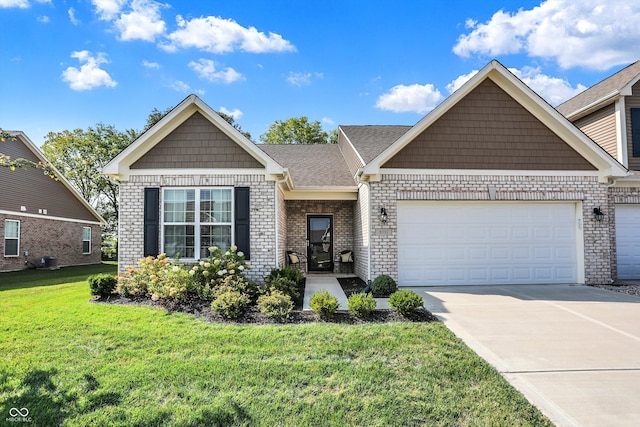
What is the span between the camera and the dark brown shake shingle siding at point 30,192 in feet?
52.1

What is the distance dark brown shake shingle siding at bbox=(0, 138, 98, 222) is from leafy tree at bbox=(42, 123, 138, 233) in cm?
1041

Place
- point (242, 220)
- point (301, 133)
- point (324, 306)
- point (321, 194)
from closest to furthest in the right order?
point (324, 306) → point (242, 220) → point (321, 194) → point (301, 133)

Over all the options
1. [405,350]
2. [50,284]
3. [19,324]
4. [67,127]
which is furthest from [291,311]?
[67,127]

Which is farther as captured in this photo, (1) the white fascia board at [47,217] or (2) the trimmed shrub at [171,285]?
(1) the white fascia board at [47,217]

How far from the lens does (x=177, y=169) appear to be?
30.2 ft

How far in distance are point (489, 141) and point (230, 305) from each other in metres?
7.79

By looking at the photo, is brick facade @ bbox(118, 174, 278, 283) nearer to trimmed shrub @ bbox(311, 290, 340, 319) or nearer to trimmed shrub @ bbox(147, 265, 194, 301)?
trimmed shrub @ bbox(147, 265, 194, 301)

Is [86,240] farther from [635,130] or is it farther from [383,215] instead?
[635,130]

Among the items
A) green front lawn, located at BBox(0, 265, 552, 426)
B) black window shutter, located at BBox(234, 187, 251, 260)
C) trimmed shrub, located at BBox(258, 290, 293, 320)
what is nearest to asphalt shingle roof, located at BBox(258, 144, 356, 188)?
black window shutter, located at BBox(234, 187, 251, 260)

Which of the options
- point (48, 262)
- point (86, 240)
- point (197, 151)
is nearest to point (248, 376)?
point (197, 151)

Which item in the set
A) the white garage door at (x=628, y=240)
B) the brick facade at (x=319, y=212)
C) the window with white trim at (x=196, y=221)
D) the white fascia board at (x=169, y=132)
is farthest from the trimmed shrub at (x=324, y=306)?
the white garage door at (x=628, y=240)

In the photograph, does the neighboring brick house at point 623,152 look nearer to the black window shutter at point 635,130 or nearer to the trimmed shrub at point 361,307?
the black window shutter at point 635,130

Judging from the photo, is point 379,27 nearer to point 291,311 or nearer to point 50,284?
point 291,311

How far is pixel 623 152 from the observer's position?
10820 mm
